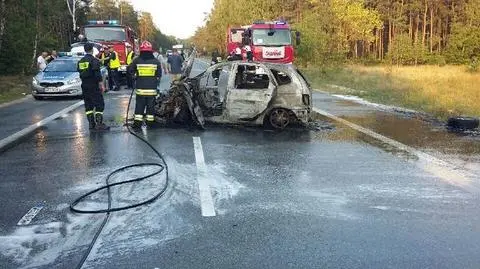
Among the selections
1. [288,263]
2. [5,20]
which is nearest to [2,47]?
→ [5,20]

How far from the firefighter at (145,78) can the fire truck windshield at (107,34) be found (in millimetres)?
15220

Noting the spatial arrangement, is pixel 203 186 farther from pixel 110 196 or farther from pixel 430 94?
pixel 430 94

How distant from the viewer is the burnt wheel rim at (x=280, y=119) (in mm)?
11133

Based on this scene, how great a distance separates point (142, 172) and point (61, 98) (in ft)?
40.5

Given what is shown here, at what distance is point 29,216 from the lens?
17.3 feet

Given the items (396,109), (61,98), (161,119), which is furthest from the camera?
(61,98)

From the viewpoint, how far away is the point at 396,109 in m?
15.4

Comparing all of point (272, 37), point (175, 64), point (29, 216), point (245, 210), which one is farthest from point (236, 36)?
point (29, 216)

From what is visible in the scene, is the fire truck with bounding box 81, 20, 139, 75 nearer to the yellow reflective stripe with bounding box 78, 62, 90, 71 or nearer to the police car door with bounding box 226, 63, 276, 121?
the yellow reflective stripe with bounding box 78, 62, 90, 71

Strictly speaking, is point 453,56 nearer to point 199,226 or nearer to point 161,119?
point 161,119

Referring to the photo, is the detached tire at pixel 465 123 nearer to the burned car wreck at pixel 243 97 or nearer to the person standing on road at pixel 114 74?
the burned car wreck at pixel 243 97

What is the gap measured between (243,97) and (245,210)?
5.80 meters

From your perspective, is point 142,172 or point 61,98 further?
point 61,98

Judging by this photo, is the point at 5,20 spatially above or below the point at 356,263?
above
